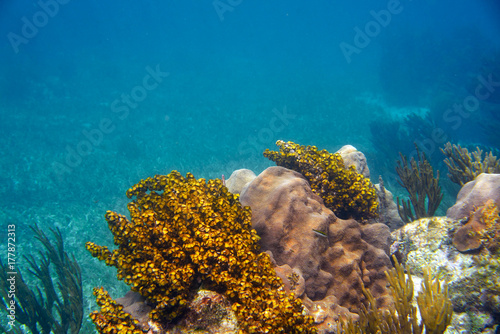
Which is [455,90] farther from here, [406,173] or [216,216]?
[216,216]

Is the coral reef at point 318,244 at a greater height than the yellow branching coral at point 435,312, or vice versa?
the coral reef at point 318,244

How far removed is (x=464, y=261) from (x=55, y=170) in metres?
22.8

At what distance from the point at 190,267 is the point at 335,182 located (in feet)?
11.7

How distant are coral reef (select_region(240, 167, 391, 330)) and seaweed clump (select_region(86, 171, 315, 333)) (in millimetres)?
734

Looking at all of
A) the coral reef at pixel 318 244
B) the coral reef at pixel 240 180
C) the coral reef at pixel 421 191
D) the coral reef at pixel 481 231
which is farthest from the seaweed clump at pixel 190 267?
the coral reef at pixel 421 191

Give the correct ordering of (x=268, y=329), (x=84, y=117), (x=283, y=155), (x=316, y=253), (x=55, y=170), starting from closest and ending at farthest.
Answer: (x=268, y=329) → (x=316, y=253) → (x=283, y=155) → (x=55, y=170) → (x=84, y=117)

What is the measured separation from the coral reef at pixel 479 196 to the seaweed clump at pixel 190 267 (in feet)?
13.1

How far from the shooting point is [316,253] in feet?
13.5

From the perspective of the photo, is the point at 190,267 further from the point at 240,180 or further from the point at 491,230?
the point at 240,180

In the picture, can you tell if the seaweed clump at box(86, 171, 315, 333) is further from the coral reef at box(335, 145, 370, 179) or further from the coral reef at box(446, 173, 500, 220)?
the coral reef at box(335, 145, 370, 179)

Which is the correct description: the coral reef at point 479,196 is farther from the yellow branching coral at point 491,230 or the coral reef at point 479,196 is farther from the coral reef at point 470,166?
the coral reef at point 470,166

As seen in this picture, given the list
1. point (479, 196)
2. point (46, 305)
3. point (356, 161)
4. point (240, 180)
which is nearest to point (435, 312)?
point (479, 196)

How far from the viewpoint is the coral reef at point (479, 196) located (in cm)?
457

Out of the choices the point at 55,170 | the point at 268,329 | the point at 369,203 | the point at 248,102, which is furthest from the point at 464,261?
the point at 248,102
